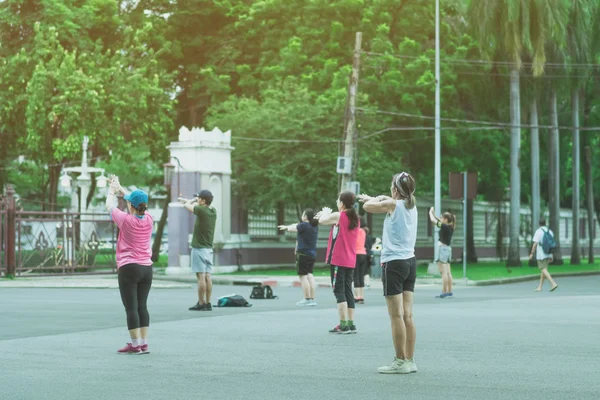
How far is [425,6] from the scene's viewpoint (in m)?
45.9

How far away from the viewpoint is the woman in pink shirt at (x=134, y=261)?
12.8 meters

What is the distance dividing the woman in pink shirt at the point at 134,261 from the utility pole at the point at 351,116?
23453mm

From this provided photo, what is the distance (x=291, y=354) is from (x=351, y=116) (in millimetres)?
24857

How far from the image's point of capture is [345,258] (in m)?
15.6

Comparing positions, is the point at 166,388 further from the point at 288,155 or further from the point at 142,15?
the point at 142,15

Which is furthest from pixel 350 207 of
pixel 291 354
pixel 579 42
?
pixel 579 42

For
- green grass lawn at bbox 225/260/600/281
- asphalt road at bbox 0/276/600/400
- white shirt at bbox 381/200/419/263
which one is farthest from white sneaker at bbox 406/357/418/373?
green grass lawn at bbox 225/260/600/281

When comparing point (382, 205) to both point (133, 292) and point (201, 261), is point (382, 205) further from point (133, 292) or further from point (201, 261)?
point (201, 261)

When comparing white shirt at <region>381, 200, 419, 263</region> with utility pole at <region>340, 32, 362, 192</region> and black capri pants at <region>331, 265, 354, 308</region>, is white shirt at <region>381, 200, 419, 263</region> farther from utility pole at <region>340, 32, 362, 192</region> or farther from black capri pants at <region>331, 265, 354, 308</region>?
utility pole at <region>340, 32, 362, 192</region>

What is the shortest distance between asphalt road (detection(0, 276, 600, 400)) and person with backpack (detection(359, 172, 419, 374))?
0.30 meters

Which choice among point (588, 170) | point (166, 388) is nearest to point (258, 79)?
point (588, 170)

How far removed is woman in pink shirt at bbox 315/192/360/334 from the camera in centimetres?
1537

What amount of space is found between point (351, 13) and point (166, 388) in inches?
1464

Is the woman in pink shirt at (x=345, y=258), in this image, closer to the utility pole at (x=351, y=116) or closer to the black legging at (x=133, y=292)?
the black legging at (x=133, y=292)
